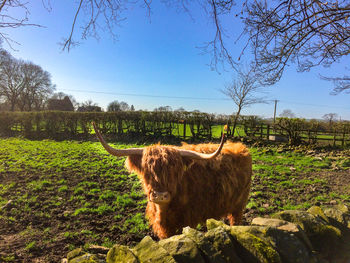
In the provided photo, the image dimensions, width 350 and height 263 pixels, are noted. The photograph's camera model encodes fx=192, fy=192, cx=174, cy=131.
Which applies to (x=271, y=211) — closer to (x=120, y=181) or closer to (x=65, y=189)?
(x=120, y=181)

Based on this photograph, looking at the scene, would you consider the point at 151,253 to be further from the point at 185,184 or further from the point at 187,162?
the point at 187,162

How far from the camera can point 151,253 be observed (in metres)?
1.45

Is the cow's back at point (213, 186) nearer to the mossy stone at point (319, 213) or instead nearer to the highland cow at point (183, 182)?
the highland cow at point (183, 182)

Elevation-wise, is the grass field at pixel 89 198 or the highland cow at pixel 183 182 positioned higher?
the highland cow at pixel 183 182

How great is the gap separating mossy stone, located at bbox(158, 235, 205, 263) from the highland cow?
899mm

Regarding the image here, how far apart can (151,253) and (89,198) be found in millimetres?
4243

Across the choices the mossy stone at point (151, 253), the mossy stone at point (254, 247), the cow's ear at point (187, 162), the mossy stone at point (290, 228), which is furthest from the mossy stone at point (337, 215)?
the mossy stone at point (151, 253)

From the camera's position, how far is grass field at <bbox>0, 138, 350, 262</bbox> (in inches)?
131

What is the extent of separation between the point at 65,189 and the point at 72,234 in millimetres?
2402

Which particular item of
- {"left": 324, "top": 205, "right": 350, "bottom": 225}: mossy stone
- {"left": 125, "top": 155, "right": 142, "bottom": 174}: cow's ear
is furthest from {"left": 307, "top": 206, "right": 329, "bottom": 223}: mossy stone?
{"left": 125, "top": 155, "right": 142, "bottom": 174}: cow's ear

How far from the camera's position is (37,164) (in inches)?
310

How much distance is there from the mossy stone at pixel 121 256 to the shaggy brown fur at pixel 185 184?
1091 millimetres

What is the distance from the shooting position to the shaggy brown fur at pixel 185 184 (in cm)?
267

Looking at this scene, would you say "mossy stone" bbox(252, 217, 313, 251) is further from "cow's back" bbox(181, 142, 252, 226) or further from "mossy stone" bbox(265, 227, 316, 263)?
"cow's back" bbox(181, 142, 252, 226)
